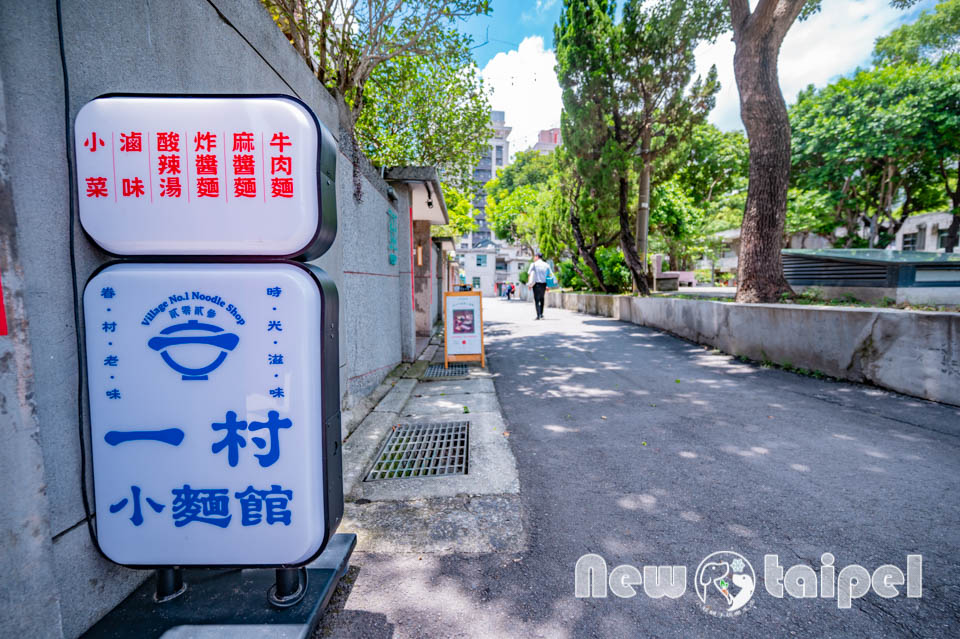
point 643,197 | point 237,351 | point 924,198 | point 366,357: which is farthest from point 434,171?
point 924,198

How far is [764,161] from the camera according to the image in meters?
7.21

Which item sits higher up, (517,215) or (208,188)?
(517,215)

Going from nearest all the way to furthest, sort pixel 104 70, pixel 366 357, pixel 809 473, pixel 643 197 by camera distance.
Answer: pixel 104 70
pixel 809 473
pixel 366 357
pixel 643 197

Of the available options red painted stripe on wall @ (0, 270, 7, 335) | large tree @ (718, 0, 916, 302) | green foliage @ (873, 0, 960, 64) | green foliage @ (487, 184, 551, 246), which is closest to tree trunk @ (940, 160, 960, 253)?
green foliage @ (873, 0, 960, 64)

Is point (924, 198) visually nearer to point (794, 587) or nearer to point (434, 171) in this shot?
point (434, 171)

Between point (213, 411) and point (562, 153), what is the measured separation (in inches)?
600

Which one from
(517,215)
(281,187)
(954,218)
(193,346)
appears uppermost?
(517,215)

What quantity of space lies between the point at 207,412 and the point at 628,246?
43.1 ft

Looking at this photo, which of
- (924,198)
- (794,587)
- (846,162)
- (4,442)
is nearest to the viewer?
(4,442)

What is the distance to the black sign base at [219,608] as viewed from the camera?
59.6 inches

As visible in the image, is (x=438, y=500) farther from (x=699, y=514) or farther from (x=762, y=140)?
(x=762, y=140)

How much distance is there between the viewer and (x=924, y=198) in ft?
59.9

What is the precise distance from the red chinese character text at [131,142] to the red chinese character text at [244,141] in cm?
33
